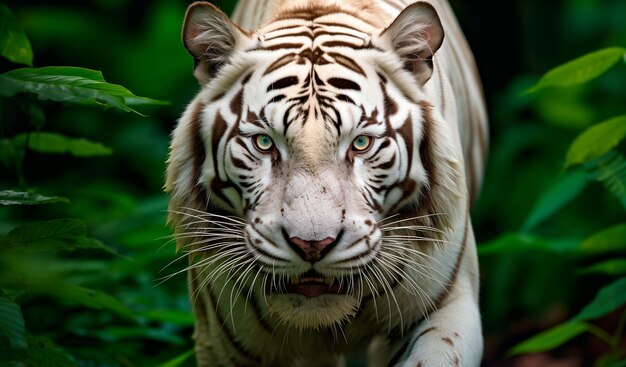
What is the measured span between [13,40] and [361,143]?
2.89 feet

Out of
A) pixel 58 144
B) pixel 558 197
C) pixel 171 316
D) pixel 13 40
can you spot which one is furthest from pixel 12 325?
pixel 558 197

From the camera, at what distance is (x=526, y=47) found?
7.10 m

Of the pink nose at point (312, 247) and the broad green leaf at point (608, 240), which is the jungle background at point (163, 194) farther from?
the pink nose at point (312, 247)

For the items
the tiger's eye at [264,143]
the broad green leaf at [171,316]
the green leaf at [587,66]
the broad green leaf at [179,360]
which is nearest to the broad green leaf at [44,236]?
the tiger's eye at [264,143]

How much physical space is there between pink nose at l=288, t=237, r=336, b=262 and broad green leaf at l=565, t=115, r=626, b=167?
118 centimetres

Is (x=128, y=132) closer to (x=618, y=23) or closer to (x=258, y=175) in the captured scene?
(x=618, y=23)

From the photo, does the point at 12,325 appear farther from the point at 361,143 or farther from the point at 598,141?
the point at 598,141

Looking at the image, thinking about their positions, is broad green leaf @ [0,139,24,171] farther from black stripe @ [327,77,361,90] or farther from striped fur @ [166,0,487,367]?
black stripe @ [327,77,361,90]

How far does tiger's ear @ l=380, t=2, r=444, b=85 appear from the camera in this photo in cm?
265

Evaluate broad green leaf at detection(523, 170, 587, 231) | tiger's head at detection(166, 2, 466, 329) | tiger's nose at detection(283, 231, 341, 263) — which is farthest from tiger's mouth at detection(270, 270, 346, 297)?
broad green leaf at detection(523, 170, 587, 231)

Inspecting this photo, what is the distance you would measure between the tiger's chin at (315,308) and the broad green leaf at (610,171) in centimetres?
110

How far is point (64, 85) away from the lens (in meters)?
2.22

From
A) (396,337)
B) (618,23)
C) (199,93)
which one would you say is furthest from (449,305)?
(618,23)

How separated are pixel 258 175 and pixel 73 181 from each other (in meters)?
4.81
